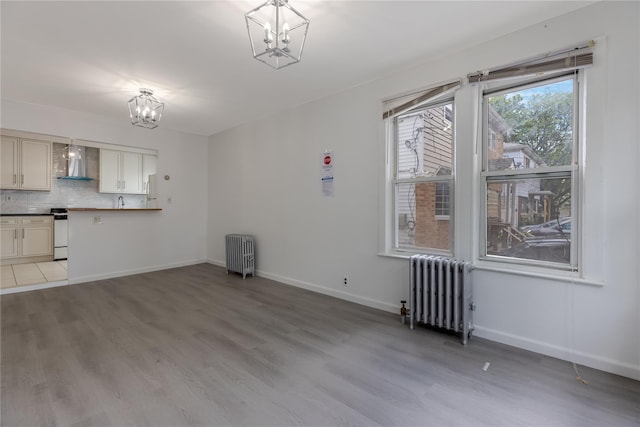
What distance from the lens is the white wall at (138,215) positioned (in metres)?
4.47

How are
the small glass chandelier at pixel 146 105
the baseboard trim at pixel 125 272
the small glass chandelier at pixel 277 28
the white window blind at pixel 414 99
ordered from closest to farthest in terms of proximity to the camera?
the small glass chandelier at pixel 277 28 → the white window blind at pixel 414 99 → the small glass chandelier at pixel 146 105 → the baseboard trim at pixel 125 272

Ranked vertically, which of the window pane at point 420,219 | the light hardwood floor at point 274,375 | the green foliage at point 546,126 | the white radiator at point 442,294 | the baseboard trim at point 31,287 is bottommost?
the light hardwood floor at point 274,375

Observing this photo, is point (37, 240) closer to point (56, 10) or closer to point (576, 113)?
point (56, 10)

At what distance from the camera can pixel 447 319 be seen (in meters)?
2.68

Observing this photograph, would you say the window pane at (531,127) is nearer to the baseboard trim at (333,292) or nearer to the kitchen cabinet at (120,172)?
the baseboard trim at (333,292)

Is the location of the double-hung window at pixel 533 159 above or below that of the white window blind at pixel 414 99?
below

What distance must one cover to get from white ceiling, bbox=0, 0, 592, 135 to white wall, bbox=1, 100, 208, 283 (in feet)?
1.30

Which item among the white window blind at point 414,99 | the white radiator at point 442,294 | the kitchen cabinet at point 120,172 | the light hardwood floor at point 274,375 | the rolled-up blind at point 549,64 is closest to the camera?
the light hardwood floor at point 274,375

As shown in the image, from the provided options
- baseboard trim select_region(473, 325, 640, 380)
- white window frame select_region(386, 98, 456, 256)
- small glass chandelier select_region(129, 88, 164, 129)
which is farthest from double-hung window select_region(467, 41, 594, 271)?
small glass chandelier select_region(129, 88, 164, 129)

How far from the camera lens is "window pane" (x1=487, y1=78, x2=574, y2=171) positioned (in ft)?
7.80

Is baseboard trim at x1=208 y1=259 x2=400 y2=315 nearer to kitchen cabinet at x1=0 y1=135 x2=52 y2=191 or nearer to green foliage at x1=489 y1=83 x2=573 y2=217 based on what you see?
green foliage at x1=489 y1=83 x2=573 y2=217

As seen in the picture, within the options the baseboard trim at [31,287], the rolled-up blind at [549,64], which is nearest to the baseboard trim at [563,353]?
the rolled-up blind at [549,64]

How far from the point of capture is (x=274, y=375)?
210 centimetres

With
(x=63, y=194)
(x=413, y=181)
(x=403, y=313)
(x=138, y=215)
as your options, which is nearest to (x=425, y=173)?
(x=413, y=181)
